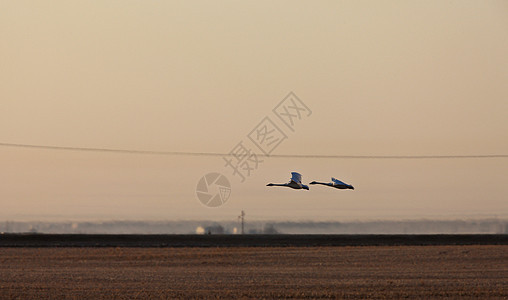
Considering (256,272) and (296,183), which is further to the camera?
(256,272)

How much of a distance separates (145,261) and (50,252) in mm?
15557

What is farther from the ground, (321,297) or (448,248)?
(448,248)

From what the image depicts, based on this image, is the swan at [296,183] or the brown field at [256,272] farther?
the brown field at [256,272]

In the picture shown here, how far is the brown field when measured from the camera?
45906 millimetres

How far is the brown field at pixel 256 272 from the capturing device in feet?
151

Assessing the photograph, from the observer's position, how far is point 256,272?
62281 mm

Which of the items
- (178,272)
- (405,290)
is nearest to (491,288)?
(405,290)

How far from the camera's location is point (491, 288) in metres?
48.5

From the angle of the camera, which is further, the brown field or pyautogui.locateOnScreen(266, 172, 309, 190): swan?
the brown field

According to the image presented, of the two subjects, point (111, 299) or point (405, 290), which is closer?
point (111, 299)

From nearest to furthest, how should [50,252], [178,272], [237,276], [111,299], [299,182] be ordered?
[299,182], [111,299], [237,276], [178,272], [50,252]

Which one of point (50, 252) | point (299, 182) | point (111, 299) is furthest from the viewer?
point (50, 252)

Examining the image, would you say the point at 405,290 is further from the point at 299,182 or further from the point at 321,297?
the point at 299,182

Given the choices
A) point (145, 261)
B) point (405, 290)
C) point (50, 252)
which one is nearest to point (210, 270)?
point (145, 261)
